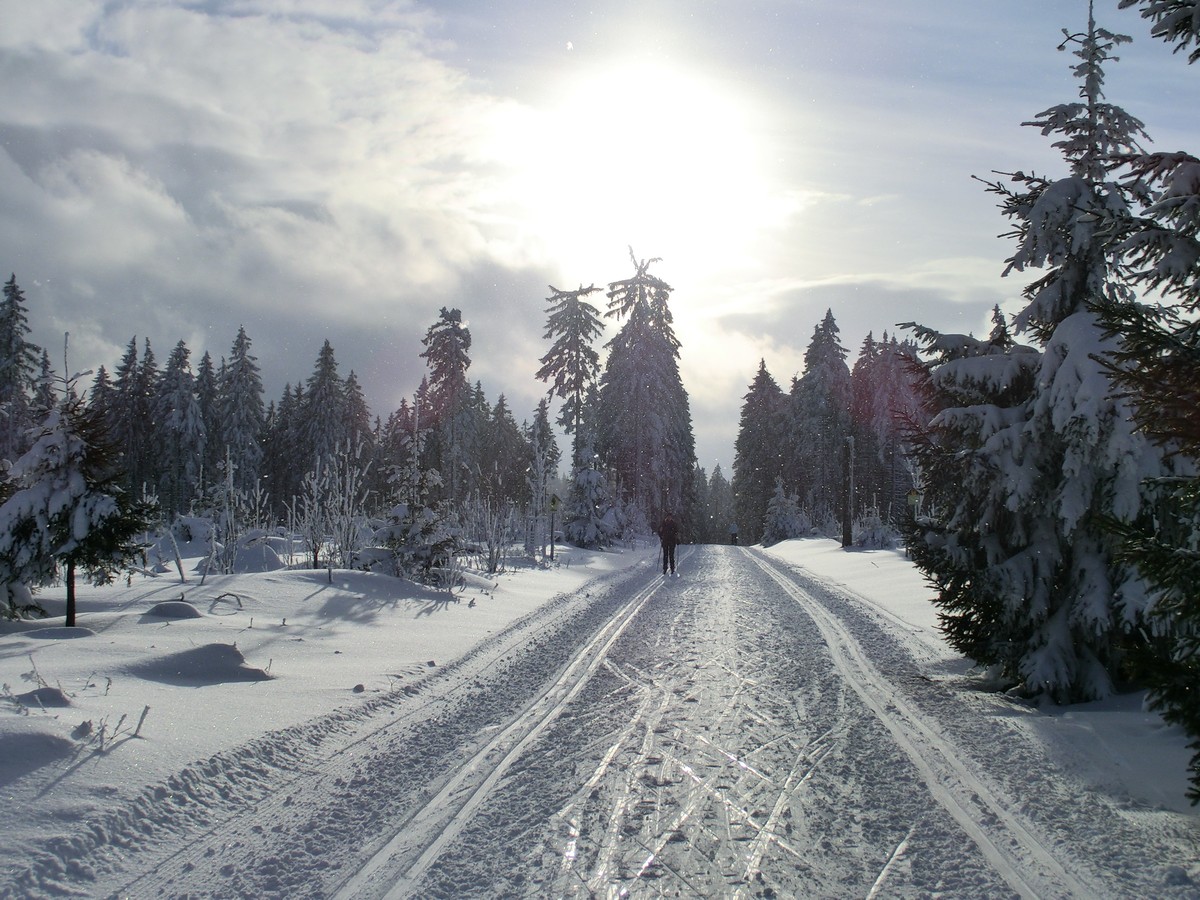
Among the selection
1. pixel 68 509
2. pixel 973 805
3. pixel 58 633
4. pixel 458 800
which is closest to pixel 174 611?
pixel 58 633

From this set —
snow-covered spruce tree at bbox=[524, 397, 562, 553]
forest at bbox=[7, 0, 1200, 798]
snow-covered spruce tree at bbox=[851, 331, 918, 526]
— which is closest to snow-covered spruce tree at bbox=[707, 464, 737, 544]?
snow-covered spruce tree at bbox=[851, 331, 918, 526]

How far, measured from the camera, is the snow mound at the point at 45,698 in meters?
5.47

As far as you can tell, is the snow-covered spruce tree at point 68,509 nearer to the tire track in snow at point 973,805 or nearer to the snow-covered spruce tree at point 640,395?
the tire track in snow at point 973,805

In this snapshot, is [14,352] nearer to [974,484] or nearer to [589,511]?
[589,511]

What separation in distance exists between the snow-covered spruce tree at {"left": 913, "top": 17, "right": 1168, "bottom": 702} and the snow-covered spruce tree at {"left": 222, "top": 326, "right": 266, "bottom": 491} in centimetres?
5363

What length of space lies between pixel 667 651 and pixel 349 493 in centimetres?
769

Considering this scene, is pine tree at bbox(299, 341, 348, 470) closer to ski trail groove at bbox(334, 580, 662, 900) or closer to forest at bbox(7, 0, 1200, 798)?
forest at bbox(7, 0, 1200, 798)

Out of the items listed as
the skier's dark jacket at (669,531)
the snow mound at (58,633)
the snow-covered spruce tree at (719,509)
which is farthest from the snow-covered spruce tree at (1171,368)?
the snow-covered spruce tree at (719,509)

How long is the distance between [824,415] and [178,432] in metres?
44.5

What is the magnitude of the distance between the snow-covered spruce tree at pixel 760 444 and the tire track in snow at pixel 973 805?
60.2 metres

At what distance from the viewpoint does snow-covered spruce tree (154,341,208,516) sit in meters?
52.5

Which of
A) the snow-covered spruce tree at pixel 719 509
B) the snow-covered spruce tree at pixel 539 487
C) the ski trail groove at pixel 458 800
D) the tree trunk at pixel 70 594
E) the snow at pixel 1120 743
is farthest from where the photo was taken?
the snow-covered spruce tree at pixel 719 509

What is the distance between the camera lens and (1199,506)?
15.4 feet

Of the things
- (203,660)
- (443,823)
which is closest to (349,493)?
(203,660)
